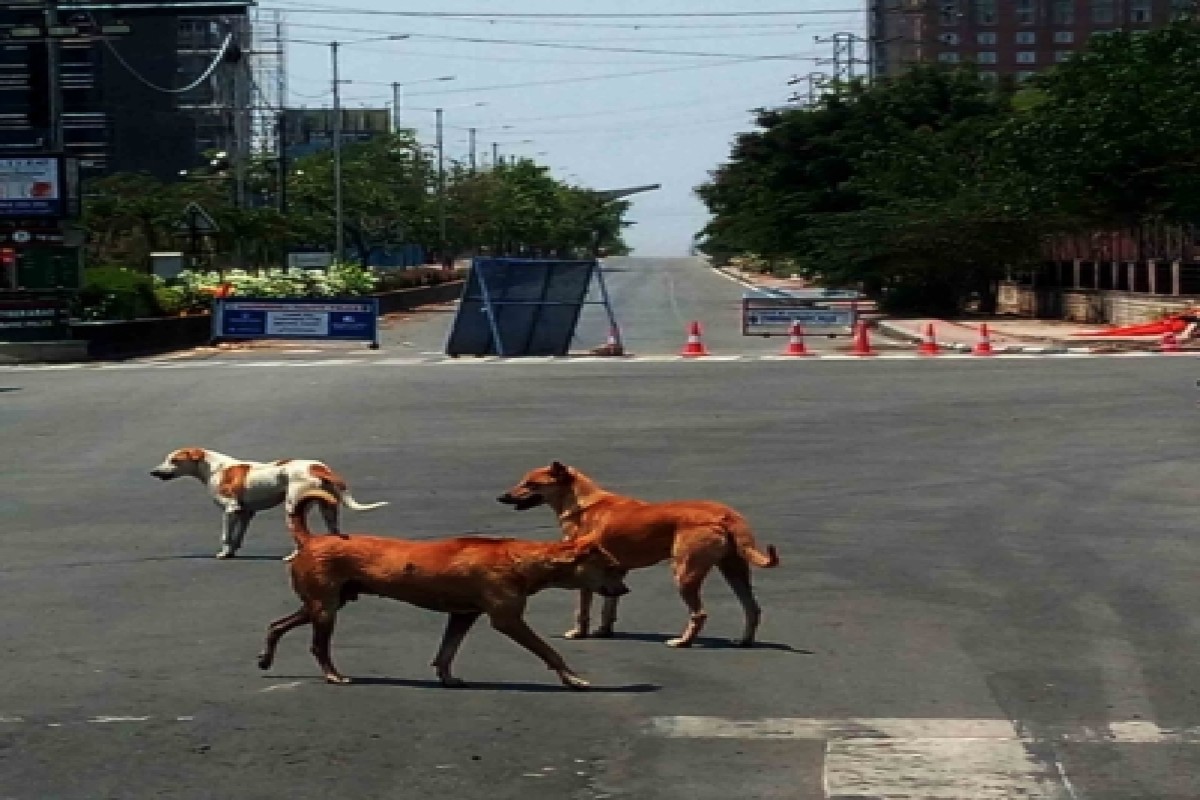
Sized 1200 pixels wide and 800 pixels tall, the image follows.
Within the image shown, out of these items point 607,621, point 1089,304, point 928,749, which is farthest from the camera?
point 1089,304

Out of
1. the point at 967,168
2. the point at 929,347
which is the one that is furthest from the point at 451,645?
the point at 967,168

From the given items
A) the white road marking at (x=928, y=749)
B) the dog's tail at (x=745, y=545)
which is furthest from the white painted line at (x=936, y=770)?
the dog's tail at (x=745, y=545)

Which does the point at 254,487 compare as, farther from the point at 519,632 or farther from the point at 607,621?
the point at 519,632

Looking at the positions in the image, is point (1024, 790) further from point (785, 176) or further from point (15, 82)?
point (15, 82)

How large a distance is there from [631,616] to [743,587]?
112 cm

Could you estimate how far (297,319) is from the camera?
43125mm

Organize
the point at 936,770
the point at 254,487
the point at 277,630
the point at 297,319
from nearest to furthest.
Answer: the point at 936,770, the point at 277,630, the point at 254,487, the point at 297,319

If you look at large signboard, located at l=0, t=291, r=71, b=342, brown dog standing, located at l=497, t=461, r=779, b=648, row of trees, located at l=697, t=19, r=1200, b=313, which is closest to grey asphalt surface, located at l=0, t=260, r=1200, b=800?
brown dog standing, located at l=497, t=461, r=779, b=648

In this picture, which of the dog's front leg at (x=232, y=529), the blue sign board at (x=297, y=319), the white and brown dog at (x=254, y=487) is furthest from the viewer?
the blue sign board at (x=297, y=319)

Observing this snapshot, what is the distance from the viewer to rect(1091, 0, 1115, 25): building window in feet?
497

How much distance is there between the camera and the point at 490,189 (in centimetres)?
12781

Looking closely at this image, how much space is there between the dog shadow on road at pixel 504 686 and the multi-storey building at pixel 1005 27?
145 metres

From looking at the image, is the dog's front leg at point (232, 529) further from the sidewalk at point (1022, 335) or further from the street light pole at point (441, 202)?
the street light pole at point (441, 202)

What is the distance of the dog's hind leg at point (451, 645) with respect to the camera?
903cm
